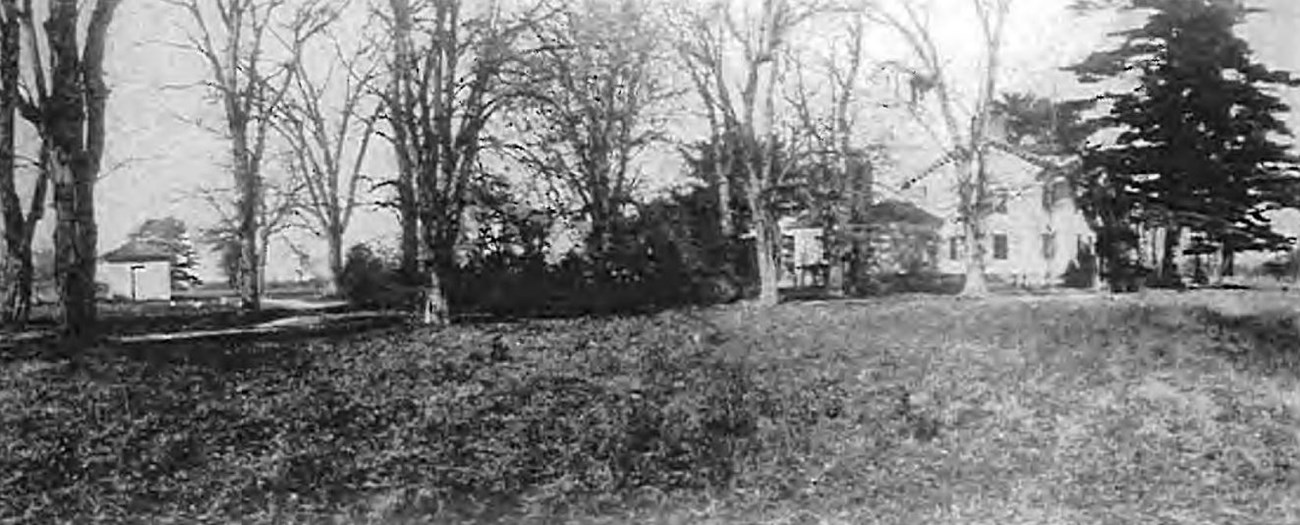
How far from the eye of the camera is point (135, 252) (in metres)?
2.54

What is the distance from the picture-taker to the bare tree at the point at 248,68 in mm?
2559

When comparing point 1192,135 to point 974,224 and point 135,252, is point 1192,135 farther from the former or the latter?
point 135,252

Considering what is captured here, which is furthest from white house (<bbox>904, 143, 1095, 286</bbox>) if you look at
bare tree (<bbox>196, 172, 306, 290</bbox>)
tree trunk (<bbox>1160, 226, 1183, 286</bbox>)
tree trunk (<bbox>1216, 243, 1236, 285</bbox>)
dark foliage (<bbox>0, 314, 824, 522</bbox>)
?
bare tree (<bbox>196, 172, 306, 290</bbox>)

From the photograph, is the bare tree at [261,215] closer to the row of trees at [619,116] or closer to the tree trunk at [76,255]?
the row of trees at [619,116]

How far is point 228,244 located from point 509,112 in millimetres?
707

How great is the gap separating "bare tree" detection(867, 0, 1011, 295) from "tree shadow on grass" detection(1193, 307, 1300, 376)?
2.17 feet

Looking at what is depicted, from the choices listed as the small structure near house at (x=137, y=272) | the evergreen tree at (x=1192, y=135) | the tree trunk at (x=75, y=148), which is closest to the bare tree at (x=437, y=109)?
the small structure near house at (x=137, y=272)

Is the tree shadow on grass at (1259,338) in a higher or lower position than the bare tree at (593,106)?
lower

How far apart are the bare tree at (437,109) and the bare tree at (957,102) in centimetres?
96

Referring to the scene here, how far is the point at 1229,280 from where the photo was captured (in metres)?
2.89

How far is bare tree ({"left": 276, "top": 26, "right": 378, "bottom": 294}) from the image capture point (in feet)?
8.38

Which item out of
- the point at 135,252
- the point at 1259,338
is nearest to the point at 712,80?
the point at 135,252

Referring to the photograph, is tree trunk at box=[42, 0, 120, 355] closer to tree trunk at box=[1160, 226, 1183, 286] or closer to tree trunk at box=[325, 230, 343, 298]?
tree trunk at box=[325, 230, 343, 298]

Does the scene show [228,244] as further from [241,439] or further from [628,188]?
[628,188]
